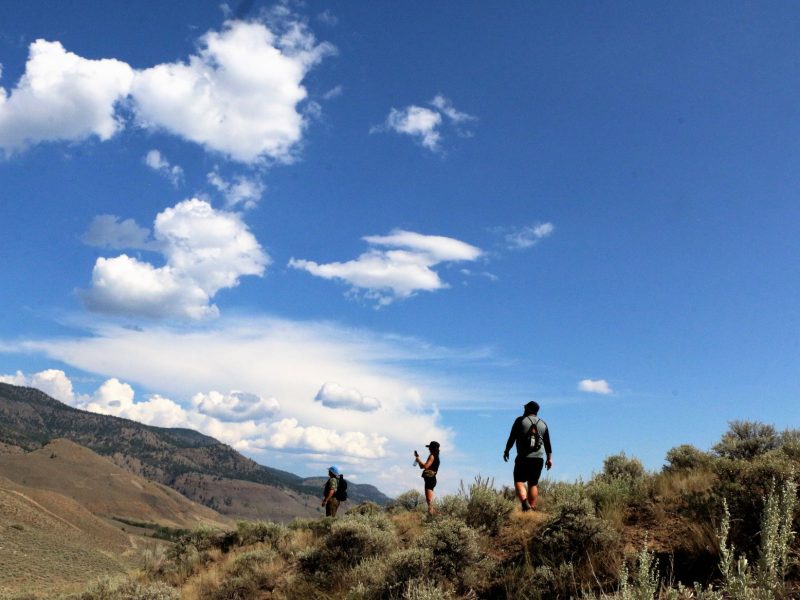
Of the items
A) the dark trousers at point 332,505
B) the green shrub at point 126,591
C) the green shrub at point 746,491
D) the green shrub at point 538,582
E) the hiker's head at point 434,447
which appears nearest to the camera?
the green shrub at point 538,582

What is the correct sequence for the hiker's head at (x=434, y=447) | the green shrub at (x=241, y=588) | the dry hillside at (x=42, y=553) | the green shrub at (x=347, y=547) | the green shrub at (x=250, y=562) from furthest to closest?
the dry hillside at (x=42, y=553) → the hiker's head at (x=434, y=447) → the green shrub at (x=250, y=562) → the green shrub at (x=241, y=588) → the green shrub at (x=347, y=547)

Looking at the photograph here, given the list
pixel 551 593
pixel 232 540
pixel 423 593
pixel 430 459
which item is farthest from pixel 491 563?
pixel 232 540

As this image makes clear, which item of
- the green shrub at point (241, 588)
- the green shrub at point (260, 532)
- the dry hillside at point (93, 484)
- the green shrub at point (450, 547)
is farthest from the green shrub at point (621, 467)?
the dry hillside at point (93, 484)

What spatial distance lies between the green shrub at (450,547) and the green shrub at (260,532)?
8188 mm

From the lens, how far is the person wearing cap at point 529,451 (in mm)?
9742

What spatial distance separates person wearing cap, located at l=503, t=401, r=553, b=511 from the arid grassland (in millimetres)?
416

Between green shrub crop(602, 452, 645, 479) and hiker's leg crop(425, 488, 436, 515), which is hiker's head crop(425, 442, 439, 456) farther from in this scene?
green shrub crop(602, 452, 645, 479)

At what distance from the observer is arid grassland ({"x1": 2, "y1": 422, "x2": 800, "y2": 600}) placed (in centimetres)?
514

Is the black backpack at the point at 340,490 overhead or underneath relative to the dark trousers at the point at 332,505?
overhead

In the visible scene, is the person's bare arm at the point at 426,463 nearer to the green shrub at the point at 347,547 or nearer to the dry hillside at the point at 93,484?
the green shrub at the point at 347,547

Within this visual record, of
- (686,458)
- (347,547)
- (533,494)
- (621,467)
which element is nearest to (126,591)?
(347,547)

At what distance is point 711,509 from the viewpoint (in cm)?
711

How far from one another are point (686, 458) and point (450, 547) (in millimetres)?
6826

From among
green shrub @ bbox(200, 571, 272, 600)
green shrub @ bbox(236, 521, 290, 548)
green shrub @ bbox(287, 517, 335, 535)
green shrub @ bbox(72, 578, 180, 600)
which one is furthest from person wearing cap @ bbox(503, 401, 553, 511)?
green shrub @ bbox(236, 521, 290, 548)
